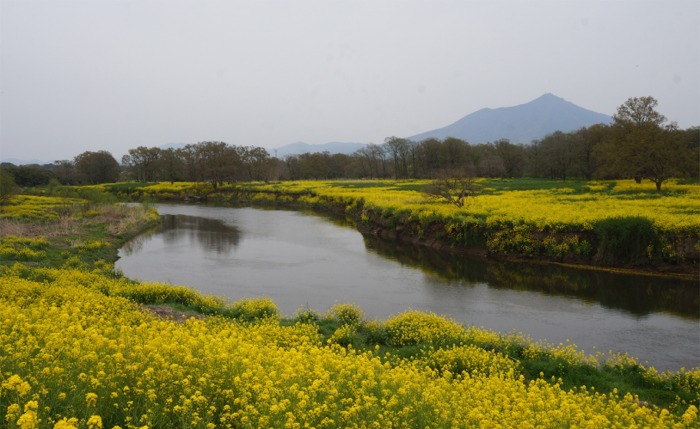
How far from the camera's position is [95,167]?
310ft

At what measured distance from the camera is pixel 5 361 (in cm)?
470

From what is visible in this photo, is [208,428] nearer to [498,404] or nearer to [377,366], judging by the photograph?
[377,366]

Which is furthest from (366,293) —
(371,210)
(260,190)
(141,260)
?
(260,190)

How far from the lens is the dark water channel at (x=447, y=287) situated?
13000mm

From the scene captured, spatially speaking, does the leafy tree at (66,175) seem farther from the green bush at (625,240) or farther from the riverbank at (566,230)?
the green bush at (625,240)

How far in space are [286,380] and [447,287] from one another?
13736 mm

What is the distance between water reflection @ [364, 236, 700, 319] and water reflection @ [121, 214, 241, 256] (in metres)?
11.7

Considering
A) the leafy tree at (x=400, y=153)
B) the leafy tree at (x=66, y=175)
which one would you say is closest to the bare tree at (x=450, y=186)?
the leafy tree at (x=400, y=153)

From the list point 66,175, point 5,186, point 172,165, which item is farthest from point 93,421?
point 66,175

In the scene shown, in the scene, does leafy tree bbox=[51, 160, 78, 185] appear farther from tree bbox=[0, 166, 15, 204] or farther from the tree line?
tree bbox=[0, 166, 15, 204]

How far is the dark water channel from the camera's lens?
1300cm

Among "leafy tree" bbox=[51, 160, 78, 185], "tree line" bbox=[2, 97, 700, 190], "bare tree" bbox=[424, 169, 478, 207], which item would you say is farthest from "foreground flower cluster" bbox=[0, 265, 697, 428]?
"leafy tree" bbox=[51, 160, 78, 185]

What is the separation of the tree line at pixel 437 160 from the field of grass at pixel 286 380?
24.3m

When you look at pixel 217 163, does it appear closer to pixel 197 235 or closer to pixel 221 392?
pixel 197 235
